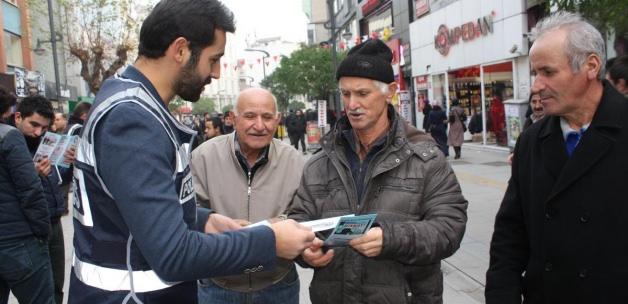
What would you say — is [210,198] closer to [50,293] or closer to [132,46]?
[50,293]

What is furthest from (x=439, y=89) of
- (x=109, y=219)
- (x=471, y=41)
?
(x=109, y=219)

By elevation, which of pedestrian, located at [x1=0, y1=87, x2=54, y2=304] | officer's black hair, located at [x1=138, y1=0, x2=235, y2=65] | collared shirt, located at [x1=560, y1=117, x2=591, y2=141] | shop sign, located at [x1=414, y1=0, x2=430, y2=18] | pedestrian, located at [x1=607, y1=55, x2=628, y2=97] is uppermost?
shop sign, located at [x1=414, y1=0, x2=430, y2=18]

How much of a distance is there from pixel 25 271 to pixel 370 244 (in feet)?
8.41

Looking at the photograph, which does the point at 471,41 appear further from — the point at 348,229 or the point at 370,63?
the point at 348,229

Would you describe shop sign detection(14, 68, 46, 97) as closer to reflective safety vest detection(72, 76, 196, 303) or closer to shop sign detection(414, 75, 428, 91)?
shop sign detection(414, 75, 428, 91)

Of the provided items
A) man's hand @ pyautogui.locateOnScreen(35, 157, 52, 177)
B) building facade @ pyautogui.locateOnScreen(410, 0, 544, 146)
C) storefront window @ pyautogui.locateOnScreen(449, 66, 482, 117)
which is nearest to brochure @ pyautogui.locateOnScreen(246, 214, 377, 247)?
man's hand @ pyautogui.locateOnScreen(35, 157, 52, 177)

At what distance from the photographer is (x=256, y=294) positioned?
3.10 m

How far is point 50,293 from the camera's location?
150 inches

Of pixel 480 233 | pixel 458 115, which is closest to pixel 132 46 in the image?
pixel 458 115

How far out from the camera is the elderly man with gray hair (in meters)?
2.04

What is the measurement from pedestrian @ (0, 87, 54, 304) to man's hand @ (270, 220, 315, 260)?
2.54 meters

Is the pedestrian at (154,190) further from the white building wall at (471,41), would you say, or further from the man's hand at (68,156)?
the white building wall at (471,41)

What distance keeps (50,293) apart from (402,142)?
273 centimetres

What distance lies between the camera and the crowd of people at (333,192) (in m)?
1.61
